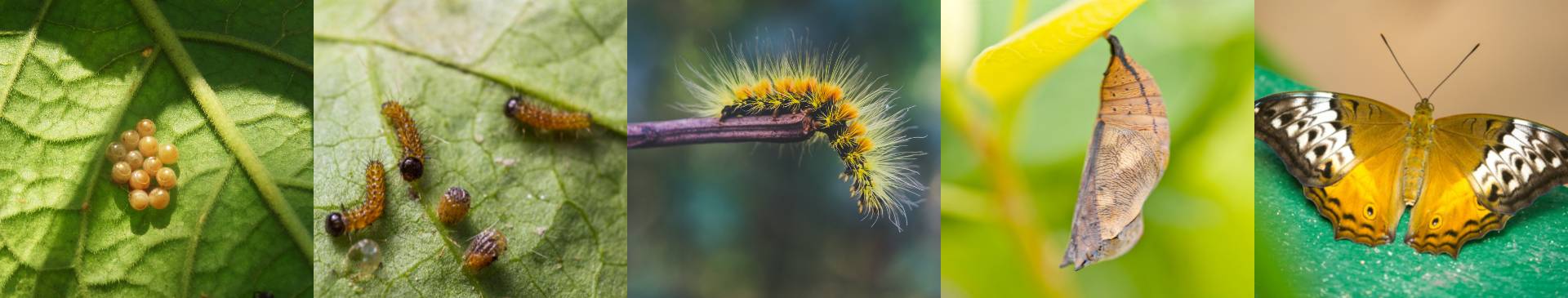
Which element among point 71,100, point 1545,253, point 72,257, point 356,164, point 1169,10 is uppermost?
point 1169,10

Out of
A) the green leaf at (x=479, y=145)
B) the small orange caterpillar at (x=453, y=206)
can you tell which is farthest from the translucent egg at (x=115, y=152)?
A: the small orange caterpillar at (x=453, y=206)

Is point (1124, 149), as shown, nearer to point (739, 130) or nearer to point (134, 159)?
point (739, 130)

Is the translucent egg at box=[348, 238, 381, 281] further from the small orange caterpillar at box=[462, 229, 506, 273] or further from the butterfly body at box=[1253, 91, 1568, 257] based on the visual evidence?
the butterfly body at box=[1253, 91, 1568, 257]

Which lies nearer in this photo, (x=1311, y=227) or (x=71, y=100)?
(x=71, y=100)

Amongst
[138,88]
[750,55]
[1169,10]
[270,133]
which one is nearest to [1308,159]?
[1169,10]

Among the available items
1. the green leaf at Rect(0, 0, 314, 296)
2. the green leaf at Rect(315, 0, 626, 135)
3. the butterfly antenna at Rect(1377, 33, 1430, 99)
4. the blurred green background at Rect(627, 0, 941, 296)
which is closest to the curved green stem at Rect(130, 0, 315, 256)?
the green leaf at Rect(0, 0, 314, 296)

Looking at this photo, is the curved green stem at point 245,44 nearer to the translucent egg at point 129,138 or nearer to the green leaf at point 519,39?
the green leaf at point 519,39

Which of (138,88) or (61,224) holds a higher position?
(138,88)

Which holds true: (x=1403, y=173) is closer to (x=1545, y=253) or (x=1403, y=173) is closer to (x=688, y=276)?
(x=1545, y=253)
